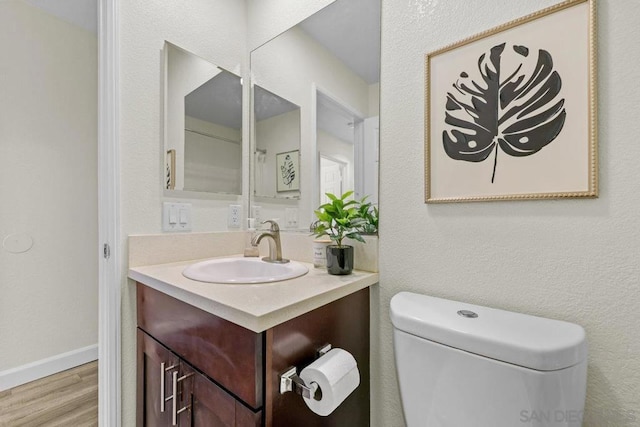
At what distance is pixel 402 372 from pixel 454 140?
69 cm

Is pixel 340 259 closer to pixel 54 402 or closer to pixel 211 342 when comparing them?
pixel 211 342

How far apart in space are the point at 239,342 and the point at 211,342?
0.13 m

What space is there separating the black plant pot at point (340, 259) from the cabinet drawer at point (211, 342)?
1.30ft

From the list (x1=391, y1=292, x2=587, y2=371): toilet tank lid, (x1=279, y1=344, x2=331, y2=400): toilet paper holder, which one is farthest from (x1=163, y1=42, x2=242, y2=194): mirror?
(x1=391, y1=292, x2=587, y2=371): toilet tank lid

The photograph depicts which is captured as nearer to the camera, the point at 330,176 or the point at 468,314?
the point at 468,314

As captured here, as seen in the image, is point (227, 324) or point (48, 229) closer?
point (227, 324)

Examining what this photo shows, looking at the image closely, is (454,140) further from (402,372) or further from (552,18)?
(402,372)

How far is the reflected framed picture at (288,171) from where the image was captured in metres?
1.37

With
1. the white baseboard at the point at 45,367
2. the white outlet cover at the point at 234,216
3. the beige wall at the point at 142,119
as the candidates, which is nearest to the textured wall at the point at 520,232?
the white outlet cover at the point at 234,216

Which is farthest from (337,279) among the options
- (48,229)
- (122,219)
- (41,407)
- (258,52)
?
(48,229)

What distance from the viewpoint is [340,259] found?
970 mm

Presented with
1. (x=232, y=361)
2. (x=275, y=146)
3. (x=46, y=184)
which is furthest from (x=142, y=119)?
(x=46, y=184)

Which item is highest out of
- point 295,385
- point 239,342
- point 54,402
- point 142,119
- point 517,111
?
point 142,119

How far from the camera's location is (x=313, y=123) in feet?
4.20
